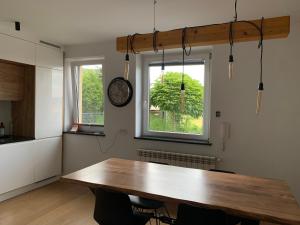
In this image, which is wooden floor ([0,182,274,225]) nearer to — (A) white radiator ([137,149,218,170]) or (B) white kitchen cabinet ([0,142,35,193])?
(B) white kitchen cabinet ([0,142,35,193])

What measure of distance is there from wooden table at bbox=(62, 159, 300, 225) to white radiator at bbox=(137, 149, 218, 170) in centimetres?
99

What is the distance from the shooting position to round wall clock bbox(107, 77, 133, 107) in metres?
3.76

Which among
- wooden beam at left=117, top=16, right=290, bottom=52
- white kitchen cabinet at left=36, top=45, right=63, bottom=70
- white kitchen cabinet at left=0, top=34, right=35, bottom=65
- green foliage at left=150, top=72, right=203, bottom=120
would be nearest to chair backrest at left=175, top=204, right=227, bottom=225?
wooden beam at left=117, top=16, right=290, bottom=52

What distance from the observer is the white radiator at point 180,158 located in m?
3.20

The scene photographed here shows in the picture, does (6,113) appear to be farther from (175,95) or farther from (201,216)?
(201,216)

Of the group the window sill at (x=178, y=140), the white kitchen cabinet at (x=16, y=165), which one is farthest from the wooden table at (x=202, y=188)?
the white kitchen cabinet at (x=16, y=165)

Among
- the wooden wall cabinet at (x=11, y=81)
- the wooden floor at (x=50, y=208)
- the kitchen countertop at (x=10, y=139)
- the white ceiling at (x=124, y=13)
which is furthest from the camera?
the wooden wall cabinet at (x=11, y=81)

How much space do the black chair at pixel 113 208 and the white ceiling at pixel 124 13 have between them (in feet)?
5.79

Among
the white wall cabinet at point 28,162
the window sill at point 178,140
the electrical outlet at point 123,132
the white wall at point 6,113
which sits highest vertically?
the white wall at point 6,113

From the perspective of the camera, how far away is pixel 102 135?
4.01m

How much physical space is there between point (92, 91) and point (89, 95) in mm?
101

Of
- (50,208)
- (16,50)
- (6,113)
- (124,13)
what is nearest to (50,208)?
(50,208)

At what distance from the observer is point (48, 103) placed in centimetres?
395

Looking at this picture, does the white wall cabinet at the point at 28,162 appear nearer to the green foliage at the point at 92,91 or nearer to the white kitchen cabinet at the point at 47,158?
the white kitchen cabinet at the point at 47,158
